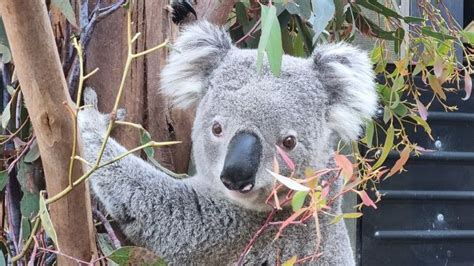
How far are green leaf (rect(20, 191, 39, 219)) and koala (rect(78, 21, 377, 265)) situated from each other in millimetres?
277

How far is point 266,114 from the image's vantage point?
70.1 inches

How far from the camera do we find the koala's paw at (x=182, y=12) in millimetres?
1924

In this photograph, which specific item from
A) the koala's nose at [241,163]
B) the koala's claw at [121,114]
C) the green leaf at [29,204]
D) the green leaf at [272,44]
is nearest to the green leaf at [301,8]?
the koala's nose at [241,163]

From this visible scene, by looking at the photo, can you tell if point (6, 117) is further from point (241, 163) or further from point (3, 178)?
point (241, 163)

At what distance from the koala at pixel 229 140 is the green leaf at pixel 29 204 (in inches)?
10.9

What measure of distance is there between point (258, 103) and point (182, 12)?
0.36 m

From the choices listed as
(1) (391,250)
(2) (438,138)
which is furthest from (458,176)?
(1) (391,250)

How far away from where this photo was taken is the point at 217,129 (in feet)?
6.00

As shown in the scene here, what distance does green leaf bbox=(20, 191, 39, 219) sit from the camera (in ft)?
4.98

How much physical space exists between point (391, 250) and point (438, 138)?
0.65m

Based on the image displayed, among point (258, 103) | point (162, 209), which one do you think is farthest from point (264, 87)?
point (162, 209)

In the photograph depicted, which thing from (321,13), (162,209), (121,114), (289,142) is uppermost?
(321,13)

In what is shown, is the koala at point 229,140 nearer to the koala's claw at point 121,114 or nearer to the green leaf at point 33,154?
the koala's claw at point 121,114

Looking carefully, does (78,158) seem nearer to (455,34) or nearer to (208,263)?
(208,263)
